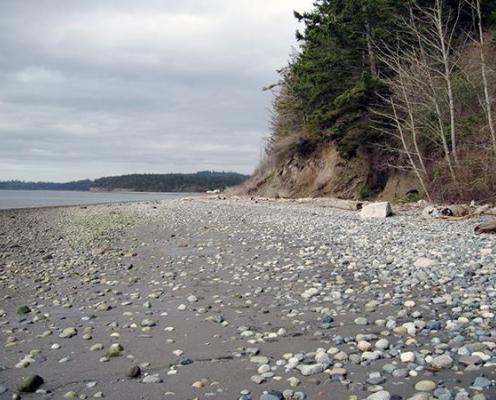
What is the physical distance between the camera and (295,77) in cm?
3422

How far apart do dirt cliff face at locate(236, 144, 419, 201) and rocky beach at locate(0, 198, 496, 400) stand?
16603 millimetres

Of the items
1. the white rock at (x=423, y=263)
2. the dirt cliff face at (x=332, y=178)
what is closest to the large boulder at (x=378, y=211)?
the dirt cliff face at (x=332, y=178)

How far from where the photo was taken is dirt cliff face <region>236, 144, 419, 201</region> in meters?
27.0

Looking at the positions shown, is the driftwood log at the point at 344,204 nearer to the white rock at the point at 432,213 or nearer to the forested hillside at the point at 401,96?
the forested hillside at the point at 401,96

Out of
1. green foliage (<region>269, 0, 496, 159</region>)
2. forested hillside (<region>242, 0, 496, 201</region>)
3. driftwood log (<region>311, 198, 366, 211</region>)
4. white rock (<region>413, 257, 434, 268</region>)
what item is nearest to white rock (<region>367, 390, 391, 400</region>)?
white rock (<region>413, 257, 434, 268</region>)

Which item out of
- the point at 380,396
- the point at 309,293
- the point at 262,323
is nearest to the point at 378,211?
the point at 309,293

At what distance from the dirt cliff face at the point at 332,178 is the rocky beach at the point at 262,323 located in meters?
16.6

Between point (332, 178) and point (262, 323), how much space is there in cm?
2743

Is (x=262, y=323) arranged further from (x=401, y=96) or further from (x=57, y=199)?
(x=57, y=199)

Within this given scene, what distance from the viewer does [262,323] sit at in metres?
5.41

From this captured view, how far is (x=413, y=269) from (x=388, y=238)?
3.48 meters

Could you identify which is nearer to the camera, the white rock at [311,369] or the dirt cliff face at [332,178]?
the white rock at [311,369]

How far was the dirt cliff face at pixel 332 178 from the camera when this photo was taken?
26950 millimetres

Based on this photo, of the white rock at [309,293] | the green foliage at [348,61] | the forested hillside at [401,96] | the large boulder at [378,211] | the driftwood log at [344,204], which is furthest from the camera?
the green foliage at [348,61]
